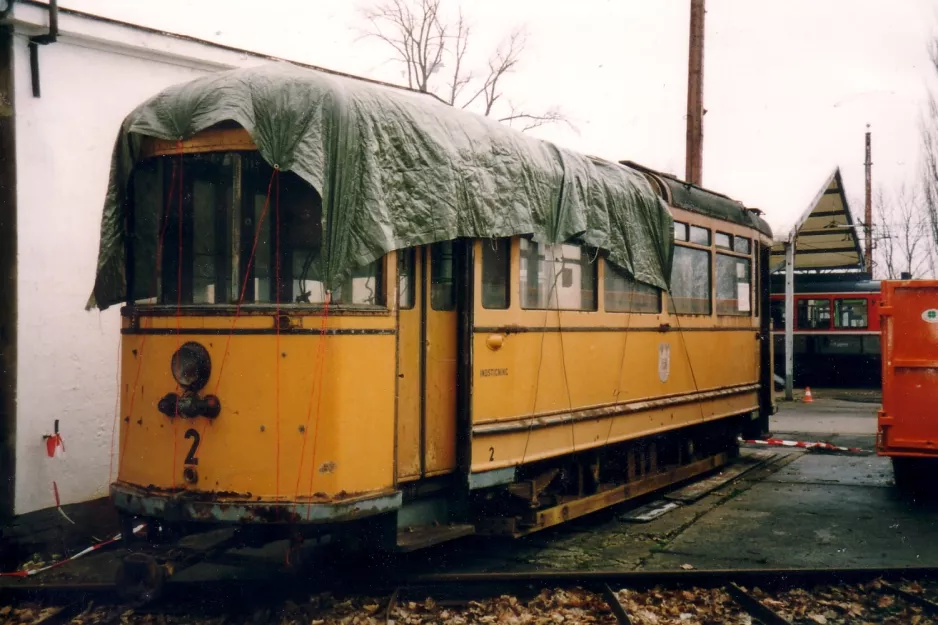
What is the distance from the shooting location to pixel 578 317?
7.52m

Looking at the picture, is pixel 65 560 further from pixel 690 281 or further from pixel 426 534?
pixel 690 281

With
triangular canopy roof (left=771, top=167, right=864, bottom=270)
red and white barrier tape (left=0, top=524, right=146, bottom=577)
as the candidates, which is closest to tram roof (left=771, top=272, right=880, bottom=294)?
triangular canopy roof (left=771, top=167, right=864, bottom=270)

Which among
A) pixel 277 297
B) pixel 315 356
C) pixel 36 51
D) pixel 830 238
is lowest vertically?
pixel 315 356

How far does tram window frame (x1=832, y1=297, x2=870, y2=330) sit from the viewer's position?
82.9 feet

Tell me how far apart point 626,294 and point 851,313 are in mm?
19655

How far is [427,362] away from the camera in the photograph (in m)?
6.06

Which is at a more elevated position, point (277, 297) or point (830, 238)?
point (830, 238)

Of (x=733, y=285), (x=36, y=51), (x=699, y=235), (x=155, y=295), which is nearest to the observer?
(x=155, y=295)

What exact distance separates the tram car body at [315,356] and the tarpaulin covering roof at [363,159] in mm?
32

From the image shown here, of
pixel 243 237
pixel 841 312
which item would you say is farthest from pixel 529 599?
pixel 841 312

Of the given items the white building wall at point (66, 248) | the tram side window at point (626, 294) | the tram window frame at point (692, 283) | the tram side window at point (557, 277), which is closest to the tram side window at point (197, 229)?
the tram side window at point (557, 277)

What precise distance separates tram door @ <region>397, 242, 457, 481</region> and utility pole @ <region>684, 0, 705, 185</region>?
9.61 metres

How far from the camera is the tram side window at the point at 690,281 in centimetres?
922

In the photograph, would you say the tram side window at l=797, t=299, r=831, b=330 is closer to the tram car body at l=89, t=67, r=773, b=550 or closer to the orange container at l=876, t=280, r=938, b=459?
the orange container at l=876, t=280, r=938, b=459
